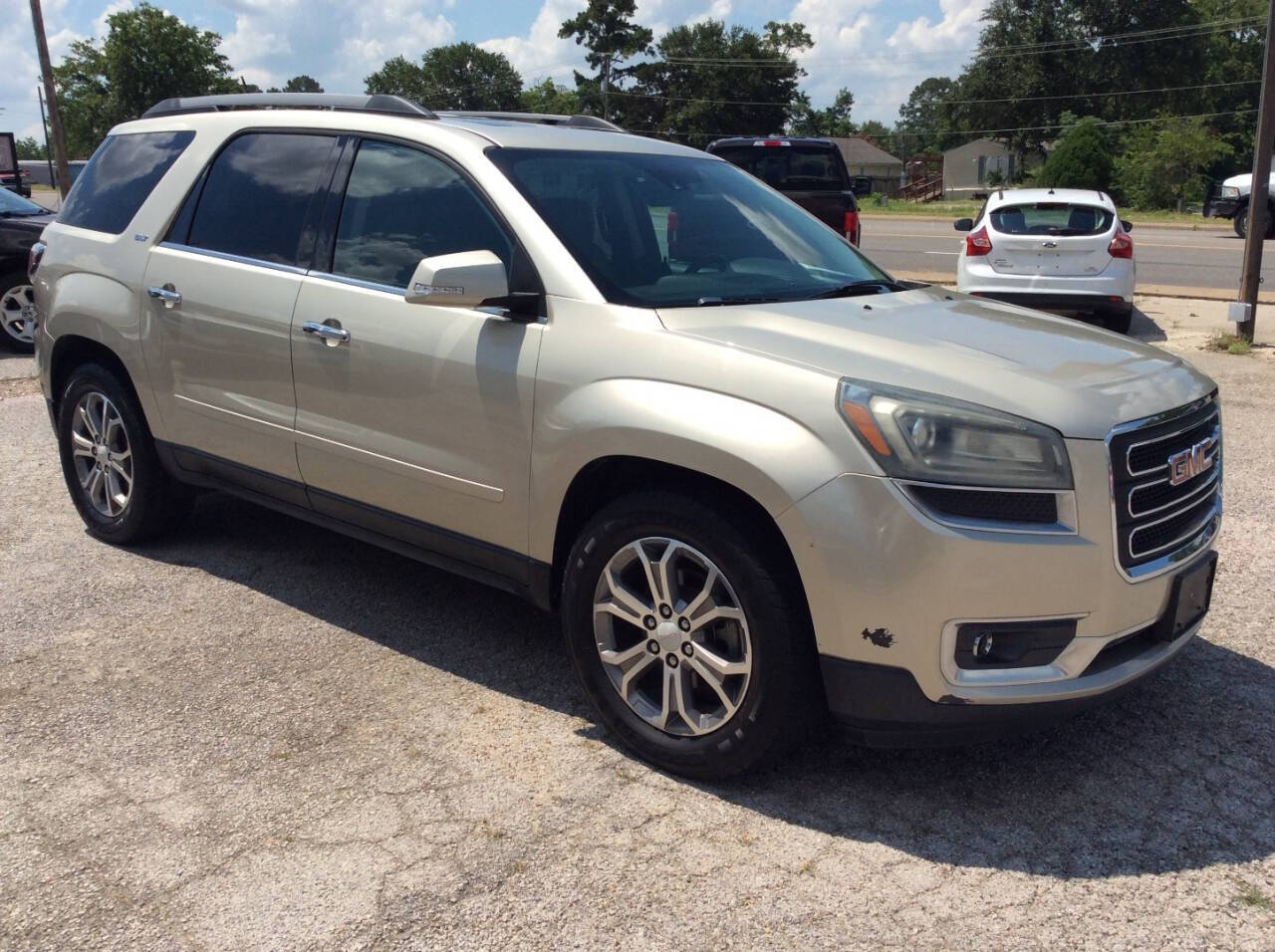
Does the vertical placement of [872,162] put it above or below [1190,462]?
above

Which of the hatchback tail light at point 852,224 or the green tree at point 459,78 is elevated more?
the green tree at point 459,78

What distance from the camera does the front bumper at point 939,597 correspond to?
2820mm

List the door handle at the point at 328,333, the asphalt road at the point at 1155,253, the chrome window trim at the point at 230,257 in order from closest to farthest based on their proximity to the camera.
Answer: the door handle at the point at 328,333, the chrome window trim at the point at 230,257, the asphalt road at the point at 1155,253

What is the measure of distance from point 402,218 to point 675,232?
93cm

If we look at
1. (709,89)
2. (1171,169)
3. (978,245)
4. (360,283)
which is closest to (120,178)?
(360,283)

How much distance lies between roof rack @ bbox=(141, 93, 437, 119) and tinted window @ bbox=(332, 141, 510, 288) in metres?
0.23

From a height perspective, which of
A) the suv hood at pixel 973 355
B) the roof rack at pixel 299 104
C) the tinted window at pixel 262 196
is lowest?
the suv hood at pixel 973 355

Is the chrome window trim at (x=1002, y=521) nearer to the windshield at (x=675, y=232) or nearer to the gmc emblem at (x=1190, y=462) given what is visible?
the gmc emblem at (x=1190, y=462)

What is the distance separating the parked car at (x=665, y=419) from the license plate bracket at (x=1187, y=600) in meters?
0.01

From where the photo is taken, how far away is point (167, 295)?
4.61 m

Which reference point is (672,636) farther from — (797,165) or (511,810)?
(797,165)

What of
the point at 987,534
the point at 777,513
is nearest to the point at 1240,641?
the point at 987,534

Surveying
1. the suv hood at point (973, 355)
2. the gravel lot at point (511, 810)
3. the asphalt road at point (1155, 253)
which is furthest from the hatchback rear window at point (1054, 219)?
the suv hood at point (973, 355)

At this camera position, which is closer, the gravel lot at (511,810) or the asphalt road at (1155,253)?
the gravel lot at (511,810)
